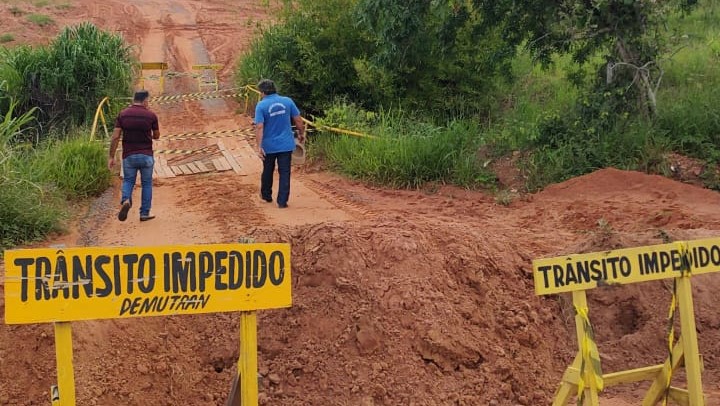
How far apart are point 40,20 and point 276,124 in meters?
21.4

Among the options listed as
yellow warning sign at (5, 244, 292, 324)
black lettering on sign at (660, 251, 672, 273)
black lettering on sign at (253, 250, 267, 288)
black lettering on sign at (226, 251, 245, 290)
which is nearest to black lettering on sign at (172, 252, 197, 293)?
yellow warning sign at (5, 244, 292, 324)

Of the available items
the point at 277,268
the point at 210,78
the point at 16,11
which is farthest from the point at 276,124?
the point at 16,11

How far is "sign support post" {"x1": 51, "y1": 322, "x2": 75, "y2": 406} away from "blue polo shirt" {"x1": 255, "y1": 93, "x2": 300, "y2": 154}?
5910mm

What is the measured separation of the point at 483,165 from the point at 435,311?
602cm

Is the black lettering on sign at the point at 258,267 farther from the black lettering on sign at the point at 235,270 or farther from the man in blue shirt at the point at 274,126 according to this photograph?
the man in blue shirt at the point at 274,126

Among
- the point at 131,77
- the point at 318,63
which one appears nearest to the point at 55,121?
the point at 131,77

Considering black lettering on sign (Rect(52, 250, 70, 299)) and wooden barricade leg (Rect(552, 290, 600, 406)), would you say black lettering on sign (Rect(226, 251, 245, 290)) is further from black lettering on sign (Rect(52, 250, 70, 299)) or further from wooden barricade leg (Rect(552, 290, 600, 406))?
wooden barricade leg (Rect(552, 290, 600, 406))

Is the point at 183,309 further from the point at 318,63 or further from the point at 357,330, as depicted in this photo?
the point at 318,63

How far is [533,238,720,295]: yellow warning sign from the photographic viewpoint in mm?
3545

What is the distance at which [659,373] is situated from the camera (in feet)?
13.1

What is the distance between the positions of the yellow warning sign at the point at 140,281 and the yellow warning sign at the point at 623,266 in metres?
1.21

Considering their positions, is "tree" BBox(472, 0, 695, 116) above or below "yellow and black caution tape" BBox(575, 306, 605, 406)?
above

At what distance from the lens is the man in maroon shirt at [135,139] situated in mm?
8375

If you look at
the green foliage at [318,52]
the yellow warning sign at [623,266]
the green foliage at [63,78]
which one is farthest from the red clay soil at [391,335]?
the green foliage at [63,78]
